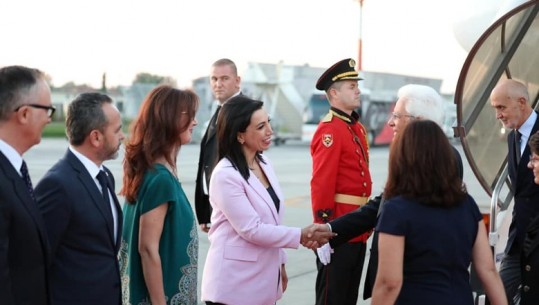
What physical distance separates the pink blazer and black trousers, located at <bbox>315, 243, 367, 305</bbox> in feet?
3.71

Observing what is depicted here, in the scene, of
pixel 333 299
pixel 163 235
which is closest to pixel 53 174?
pixel 163 235

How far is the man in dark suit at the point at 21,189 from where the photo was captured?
105 inches

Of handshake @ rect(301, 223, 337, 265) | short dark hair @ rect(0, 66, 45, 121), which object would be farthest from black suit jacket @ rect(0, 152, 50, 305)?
handshake @ rect(301, 223, 337, 265)

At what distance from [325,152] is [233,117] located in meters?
1.41

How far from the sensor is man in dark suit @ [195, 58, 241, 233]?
570 centimetres

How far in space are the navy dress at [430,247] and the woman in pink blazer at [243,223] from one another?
2.67ft

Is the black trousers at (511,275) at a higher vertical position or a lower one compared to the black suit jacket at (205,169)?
lower

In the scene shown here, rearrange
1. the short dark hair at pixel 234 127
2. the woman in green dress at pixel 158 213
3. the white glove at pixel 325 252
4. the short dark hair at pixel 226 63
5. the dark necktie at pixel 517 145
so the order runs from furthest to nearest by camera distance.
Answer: the short dark hair at pixel 226 63 → the dark necktie at pixel 517 145 → the white glove at pixel 325 252 → the short dark hair at pixel 234 127 → the woman in green dress at pixel 158 213

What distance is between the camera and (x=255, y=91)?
125 ft

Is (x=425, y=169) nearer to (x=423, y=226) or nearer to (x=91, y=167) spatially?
(x=423, y=226)

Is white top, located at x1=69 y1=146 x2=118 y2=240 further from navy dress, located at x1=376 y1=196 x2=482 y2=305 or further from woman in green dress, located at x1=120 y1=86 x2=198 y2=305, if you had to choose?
navy dress, located at x1=376 y1=196 x2=482 y2=305

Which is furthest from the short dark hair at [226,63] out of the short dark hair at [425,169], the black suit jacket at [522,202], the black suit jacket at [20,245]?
the black suit jacket at [20,245]

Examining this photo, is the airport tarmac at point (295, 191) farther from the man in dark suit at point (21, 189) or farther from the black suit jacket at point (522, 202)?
the man in dark suit at point (21, 189)

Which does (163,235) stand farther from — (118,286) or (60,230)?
(60,230)
